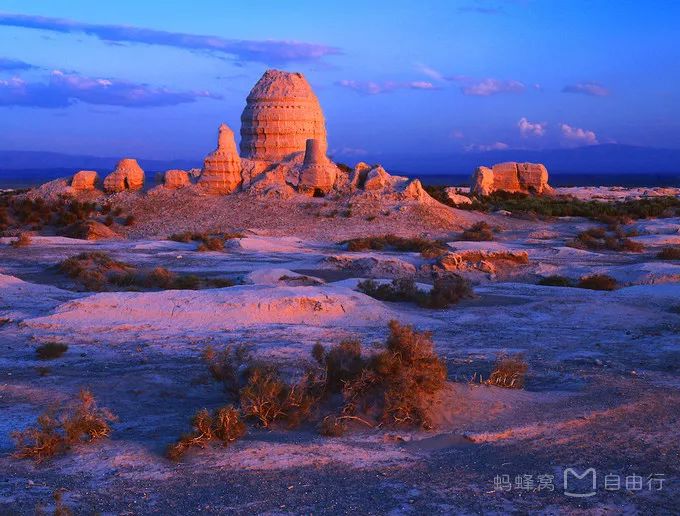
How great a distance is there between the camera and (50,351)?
24.0 ft

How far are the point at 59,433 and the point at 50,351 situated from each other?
2.53 meters

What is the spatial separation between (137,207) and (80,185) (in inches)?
134

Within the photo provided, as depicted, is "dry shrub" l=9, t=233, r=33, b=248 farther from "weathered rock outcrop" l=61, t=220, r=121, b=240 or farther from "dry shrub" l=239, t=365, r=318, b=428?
"dry shrub" l=239, t=365, r=318, b=428

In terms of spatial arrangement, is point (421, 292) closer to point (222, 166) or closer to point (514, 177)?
point (222, 166)

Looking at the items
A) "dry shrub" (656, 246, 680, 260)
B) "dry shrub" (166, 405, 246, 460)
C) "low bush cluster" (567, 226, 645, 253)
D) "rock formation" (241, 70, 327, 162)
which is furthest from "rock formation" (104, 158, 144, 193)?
"dry shrub" (166, 405, 246, 460)

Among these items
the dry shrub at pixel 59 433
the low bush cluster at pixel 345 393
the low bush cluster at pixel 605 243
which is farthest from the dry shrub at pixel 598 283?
the dry shrub at pixel 59 433

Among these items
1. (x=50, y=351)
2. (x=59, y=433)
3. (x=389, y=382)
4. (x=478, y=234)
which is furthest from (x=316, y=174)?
(x=59, y=433)

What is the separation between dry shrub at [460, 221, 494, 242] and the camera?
2025 centimetres

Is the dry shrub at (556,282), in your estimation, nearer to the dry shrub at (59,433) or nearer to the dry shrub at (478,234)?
the dry shrub at (478,234)

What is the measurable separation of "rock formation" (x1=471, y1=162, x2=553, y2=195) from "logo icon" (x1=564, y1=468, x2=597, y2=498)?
3044 cm

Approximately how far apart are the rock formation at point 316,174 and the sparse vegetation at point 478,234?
500 cm

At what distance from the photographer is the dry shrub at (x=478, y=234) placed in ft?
66.4

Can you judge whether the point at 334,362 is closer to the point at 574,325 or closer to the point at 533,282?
the point at 574,325

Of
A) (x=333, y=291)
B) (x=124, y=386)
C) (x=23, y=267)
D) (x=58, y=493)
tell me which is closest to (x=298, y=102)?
(x=23, y=267)
